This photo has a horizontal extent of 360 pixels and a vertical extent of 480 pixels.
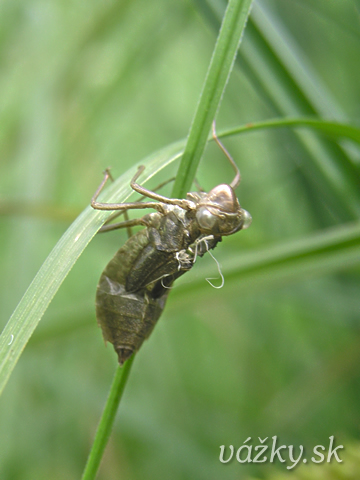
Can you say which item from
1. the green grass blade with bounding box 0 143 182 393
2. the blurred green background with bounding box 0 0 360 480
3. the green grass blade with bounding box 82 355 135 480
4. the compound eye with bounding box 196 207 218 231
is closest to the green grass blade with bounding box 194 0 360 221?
the blurred green background with bounding box 0 0 360 480

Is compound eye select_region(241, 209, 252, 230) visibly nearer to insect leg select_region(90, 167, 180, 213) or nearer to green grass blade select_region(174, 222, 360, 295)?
insect leg select_region(90, 167, 180, 213)

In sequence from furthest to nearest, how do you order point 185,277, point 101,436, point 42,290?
point 185,277, point 101,436, point 42,290

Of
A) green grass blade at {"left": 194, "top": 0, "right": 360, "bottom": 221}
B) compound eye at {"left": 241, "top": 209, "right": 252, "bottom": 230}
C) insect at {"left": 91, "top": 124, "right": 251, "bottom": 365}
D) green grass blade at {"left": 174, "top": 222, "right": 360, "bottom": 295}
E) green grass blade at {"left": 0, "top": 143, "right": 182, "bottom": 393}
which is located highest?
green grass blade at {"left": 194, "top": 0, "right": 360, "bottom": 221}

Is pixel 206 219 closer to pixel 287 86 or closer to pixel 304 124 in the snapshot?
A: pixel 304 124

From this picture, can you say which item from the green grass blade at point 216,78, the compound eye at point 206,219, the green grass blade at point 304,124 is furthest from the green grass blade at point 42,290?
the green grass blade at point 304,124

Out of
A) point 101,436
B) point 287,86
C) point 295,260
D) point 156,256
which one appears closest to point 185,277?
point 295,260

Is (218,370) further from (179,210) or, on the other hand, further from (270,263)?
(179,210)

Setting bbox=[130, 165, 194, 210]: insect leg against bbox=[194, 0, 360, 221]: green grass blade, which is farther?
bbox=[194, 0, 360, 221]: green grass blade
